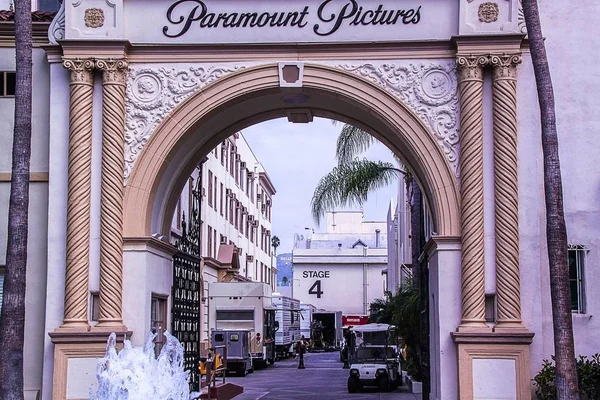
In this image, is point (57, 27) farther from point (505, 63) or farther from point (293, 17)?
point (505, 63)

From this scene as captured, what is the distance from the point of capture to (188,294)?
760 inches

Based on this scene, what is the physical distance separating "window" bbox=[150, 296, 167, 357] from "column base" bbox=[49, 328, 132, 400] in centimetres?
144

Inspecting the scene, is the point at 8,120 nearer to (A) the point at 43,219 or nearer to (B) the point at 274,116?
(A) the point at 43,219

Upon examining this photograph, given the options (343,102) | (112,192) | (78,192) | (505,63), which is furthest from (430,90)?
(78,192)

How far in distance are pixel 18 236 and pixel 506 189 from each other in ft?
23.0

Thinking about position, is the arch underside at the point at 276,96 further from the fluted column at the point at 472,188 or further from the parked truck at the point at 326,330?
the parked truck at the point at 326,330

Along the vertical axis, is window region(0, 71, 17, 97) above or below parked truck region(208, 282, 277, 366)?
above

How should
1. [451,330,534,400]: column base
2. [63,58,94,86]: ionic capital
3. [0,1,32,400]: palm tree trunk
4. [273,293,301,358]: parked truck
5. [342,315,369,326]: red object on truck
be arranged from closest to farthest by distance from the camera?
[0,1,32,400]: palm tree trunk → [451,330,534,400]: column base → [63,58,94,86]: ionic capital → [273,293,301,358]: parked truck → [342,315,369,326]: red object on truck

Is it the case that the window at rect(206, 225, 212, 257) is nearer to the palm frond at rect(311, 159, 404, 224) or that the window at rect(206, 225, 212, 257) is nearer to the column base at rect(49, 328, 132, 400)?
the palm frond at rect(311, 159, 404, 224)

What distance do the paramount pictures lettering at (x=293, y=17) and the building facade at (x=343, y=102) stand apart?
24 mm

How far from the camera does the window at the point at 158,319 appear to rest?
54.6 ft

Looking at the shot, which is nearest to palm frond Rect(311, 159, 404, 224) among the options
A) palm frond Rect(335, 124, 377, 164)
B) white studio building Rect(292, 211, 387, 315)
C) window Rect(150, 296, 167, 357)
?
palm frond Rect(335, 124, 377, 164)

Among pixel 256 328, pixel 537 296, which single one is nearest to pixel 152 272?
pixel 537 296

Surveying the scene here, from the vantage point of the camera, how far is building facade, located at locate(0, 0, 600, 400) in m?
15.1
